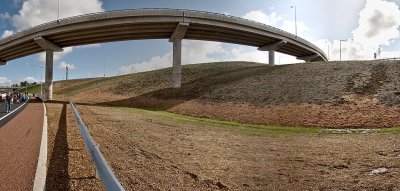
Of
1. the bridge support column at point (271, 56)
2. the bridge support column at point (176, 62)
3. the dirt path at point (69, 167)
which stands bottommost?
the dirt path at point (69, 167)

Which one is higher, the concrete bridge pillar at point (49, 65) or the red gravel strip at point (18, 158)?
the concrete bridge pillar at point (49, 65)

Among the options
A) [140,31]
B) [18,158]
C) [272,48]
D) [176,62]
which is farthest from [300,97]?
[272,48]


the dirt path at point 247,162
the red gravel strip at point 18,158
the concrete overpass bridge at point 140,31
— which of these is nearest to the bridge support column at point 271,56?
the concrete overpass bridge at point 140,31

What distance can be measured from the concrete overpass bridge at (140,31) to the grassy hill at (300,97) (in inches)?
309

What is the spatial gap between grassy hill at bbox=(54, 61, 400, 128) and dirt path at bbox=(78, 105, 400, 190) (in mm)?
8944

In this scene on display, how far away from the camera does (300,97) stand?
3020 cm

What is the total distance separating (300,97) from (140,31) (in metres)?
27.1

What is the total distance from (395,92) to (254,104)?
11315 millimetres

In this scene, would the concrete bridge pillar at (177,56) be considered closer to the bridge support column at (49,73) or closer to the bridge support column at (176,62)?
the bridge support column at (176,62)

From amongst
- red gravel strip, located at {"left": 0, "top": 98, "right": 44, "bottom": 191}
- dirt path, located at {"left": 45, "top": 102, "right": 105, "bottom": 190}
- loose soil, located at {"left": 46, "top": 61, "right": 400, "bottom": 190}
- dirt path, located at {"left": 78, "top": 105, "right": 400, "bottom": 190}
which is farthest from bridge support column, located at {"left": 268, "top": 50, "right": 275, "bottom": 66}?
dirt path, located at {"left": 45, "top": 102, "right": 105, "bottom": 190}

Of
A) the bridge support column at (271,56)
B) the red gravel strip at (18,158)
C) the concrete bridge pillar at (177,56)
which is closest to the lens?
the red gravel strip at (18,158)

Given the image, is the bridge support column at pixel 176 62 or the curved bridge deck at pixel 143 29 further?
the bridge support column at pixel 176 62

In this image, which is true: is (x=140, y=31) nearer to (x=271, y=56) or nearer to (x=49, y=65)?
(x=49, y=65)

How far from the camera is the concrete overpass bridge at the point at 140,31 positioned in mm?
44938
